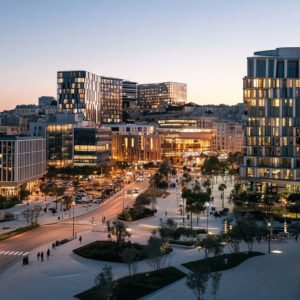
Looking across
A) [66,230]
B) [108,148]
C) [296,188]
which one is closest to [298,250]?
[66,230]

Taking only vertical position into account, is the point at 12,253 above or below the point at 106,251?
below

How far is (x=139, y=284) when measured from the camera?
39.2 m

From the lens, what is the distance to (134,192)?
10600cm

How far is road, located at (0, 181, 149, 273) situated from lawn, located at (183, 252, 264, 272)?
16593mm

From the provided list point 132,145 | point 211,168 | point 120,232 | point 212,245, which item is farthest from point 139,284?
point 132,145

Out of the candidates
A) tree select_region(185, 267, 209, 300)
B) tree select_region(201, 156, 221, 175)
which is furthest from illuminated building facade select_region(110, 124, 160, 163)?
tree select_region(185, 267, 209, 300)

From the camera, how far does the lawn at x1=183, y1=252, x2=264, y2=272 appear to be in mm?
44750

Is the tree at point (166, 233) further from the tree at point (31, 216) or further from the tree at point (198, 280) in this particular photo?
the tree at point (31, 216)

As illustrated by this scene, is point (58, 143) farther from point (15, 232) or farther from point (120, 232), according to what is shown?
point (120, 232)

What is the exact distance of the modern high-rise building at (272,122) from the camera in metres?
99.8

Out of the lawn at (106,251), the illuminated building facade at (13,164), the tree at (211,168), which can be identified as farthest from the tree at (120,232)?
the tree at (211,168)

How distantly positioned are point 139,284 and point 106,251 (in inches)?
423

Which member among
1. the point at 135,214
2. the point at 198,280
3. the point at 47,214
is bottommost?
the point at 47,214

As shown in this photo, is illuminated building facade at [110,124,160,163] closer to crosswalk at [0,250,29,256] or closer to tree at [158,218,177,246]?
tree at [158,218,177,246]
